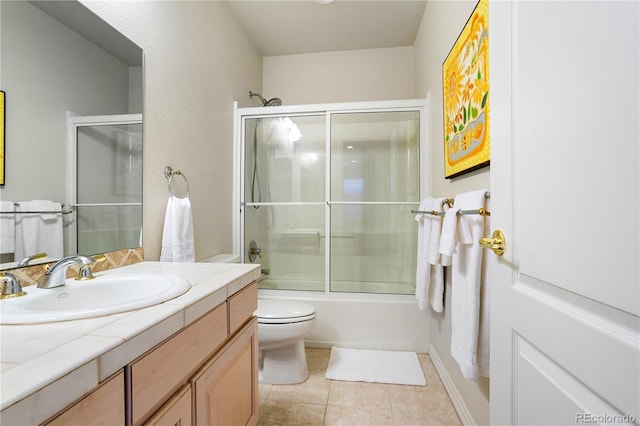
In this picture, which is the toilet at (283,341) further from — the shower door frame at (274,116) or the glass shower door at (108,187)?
the glass shower door at (108,187)

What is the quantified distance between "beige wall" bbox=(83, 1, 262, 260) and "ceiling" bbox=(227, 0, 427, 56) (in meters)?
0.21

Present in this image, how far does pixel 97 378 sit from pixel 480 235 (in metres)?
1.14

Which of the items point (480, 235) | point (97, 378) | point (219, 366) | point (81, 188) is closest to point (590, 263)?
point (480, 235)

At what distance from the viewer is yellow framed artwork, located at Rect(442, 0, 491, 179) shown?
3.33 feet

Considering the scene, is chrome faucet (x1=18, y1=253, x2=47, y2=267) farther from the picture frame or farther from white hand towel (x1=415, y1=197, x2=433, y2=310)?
white hand towel (x1=415, y1=197, x2=433, y2=310)

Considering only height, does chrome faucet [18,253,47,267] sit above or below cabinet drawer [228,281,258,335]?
above

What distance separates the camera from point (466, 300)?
1041mm

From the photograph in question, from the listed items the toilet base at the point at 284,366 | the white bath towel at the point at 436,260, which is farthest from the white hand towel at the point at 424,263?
the toilet base at the point at 284,366

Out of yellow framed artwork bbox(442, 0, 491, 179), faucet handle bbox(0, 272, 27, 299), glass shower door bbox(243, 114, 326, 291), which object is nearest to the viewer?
faucet handle bbox(0, 272, 27, 299)

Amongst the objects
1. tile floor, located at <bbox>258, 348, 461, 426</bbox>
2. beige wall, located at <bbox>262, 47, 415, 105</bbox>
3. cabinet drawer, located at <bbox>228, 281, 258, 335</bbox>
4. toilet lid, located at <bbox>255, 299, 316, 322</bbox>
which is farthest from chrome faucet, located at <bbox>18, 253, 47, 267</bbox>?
beige wall, located at <bbox>262, 47, 415, 105</bbox>

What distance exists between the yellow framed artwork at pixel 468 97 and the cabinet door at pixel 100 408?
1.23 m

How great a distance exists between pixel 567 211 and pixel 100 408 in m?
0.89

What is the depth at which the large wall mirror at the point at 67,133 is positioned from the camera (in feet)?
2.51

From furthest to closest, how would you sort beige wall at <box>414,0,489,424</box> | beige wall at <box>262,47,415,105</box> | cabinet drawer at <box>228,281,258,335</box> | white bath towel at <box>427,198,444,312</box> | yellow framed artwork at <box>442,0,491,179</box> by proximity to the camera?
1. beige wall at <box>262,47,415,105</box>
2. white bath towel at <box>427,198,444,312</box>
3. beige wall at <box>414,0,489,424</box>
4. yellow framed artwork at <box>442,0,491,179</box>
5. cabinet drawer at <box>228,281,258,335</box>
